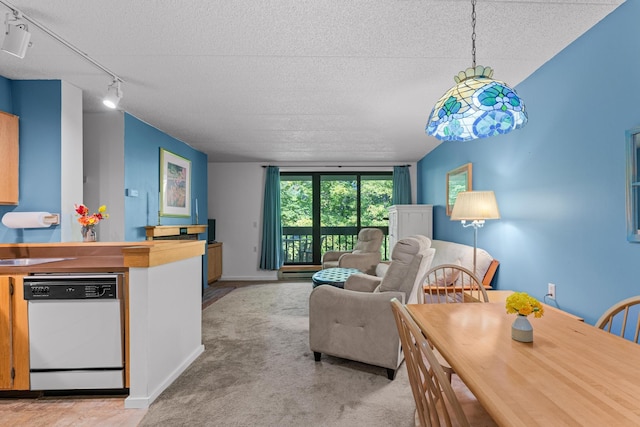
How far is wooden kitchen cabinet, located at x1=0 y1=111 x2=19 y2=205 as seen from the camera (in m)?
2.68

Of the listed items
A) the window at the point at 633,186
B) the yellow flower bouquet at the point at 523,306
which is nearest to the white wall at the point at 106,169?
the yellow flower bouquet at the point at 523,306

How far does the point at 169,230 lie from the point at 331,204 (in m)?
3.32

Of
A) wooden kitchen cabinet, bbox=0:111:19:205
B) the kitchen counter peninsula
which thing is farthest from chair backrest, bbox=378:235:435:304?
wooden kitchen cabinet, bbox=0:111:19:205

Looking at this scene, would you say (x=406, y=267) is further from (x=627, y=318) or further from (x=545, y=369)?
(x=545, y=369)

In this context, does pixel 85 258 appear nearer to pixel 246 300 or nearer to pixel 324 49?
pixel 324 49

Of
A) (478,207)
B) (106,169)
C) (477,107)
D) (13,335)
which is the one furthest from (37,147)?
(478,207)

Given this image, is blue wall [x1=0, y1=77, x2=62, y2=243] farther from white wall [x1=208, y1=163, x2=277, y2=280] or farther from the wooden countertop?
white wall [x1=208, y1=163, x2=277, y2=280]

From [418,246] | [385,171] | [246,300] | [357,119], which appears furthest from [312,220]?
[418,246]

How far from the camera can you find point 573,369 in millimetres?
1049

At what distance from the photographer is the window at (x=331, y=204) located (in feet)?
22.3

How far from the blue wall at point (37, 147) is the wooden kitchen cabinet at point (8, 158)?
0.06 m

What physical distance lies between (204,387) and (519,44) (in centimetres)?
324

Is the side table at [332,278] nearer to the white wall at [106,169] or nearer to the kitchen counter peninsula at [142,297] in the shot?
the kitchen counter peninsula at [142,297]

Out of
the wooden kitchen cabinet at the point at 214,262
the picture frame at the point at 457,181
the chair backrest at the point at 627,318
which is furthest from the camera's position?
the wooden kitchen cabinet at the point at 214,262
